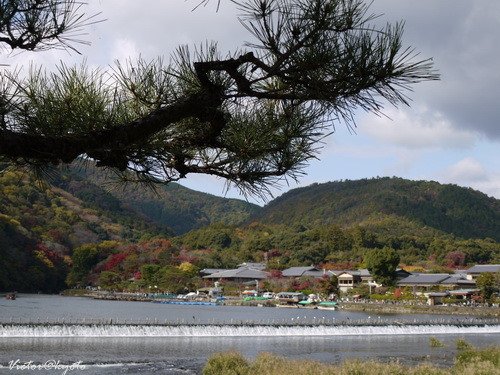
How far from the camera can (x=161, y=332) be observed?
20688 millimetres

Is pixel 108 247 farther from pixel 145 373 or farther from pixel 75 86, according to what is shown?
pixel 75 86

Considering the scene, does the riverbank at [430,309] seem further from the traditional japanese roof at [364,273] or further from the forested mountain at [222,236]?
the forested mountain at [222,236]

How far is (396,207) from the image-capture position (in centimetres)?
8781

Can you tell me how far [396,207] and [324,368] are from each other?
7982 cm

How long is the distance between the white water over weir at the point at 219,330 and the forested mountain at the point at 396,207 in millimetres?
47571

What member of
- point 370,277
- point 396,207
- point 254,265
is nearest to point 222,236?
point 254,265

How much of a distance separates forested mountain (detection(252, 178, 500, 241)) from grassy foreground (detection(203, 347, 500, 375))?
61950 mm

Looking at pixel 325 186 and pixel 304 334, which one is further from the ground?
pixel 325 186

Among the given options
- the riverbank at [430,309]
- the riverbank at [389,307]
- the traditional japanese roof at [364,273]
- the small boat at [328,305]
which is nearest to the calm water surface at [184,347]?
the riverbank at [430,309]

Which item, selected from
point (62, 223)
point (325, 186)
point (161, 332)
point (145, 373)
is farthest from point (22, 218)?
point (325, 186)

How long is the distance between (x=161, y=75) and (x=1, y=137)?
86cm

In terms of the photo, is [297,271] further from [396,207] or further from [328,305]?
[396,207]

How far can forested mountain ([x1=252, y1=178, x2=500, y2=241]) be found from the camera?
275ft

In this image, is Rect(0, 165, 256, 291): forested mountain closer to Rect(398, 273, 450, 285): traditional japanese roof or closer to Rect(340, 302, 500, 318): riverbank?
Rect(340, 302, 500, 318): riverbank
